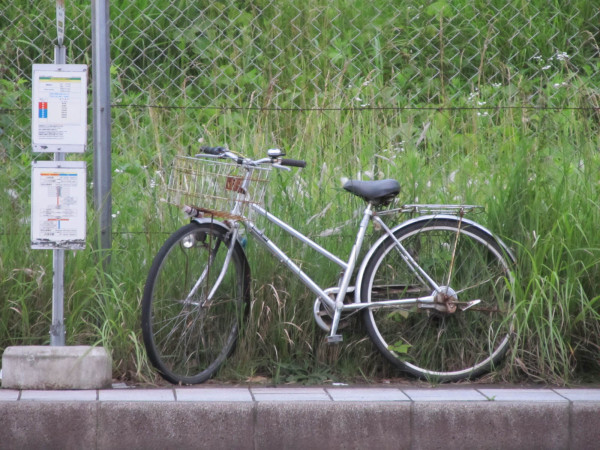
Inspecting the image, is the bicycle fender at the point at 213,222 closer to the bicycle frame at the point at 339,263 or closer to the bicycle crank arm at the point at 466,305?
the bicycle frame at the point at 339,263

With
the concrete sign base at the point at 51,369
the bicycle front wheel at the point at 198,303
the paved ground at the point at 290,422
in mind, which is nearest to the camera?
the paved ground at the point at 290,422

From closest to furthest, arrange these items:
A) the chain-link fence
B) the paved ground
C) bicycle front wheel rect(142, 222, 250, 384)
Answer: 1. the paved ground
2. bicycle front wheel rect(142, 222, 250, 384)
3. the chain-link fence

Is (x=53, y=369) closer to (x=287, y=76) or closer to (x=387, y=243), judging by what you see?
(x=387, y=243)

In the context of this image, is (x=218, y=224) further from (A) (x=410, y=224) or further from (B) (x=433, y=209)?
(B) (x=433, y=209)

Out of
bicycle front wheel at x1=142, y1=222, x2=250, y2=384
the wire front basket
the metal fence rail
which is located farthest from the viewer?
the metal fence rail

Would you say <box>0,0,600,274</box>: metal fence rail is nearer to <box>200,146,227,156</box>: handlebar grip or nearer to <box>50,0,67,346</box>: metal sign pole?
<box>50,0,67,346</box>: metal sign pole

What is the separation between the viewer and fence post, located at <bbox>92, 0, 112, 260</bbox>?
4.71 meters

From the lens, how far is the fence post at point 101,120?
4711 mm

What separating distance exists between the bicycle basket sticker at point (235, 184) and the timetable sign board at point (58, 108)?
0.74m

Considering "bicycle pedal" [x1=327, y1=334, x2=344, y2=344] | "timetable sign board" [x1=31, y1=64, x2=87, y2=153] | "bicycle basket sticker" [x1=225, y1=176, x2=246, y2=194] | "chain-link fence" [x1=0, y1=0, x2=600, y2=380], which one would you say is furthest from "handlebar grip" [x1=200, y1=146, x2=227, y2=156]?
"bicycle pedal" [x1=327, y1=334, x2=344, y2=344]

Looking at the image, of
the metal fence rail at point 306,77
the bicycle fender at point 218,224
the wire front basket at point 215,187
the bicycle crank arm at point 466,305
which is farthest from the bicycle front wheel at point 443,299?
the metal fence rail at point 306,77

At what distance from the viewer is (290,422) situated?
12.8 ft

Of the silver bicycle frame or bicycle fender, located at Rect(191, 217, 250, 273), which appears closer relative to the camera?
bicycle fender, located at Rect(191, 217, 250, 273)

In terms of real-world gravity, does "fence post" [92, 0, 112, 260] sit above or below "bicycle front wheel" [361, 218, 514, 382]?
above
